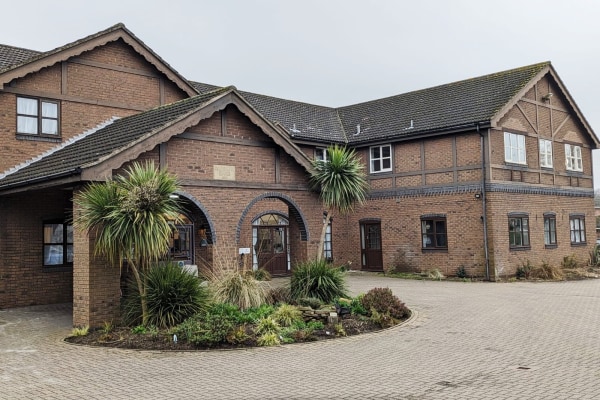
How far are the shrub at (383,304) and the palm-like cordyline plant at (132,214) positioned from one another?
4.77m

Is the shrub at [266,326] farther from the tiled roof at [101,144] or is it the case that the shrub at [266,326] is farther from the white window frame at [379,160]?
the white window frame at [379,160]

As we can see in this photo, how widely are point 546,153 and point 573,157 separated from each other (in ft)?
10.0

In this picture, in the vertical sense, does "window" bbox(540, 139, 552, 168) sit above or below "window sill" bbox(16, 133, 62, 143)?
above

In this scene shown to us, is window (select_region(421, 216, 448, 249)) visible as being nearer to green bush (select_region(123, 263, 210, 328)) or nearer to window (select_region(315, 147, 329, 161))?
window (select_region(315, 147, 329, 161))

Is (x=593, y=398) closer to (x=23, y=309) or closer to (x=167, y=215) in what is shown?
(x=167, y=215)

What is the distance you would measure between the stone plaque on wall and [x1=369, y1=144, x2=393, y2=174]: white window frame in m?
12.3

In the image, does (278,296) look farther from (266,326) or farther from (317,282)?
(266,326)

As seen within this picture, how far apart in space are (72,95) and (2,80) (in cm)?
199

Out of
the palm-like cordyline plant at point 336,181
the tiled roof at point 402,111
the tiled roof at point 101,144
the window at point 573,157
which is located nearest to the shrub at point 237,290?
the palm-like cordyline plant at point 336,181

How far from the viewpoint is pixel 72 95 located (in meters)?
16.6

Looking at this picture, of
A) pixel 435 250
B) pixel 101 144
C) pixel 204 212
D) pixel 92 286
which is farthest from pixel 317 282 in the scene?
pixel 435 250

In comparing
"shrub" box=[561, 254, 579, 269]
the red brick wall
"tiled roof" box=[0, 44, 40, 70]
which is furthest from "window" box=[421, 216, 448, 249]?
"tiled roof" box=[0, 44, 40, 70]

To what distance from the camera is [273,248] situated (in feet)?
78.2

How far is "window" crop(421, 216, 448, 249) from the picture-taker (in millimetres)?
23188
